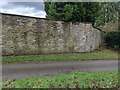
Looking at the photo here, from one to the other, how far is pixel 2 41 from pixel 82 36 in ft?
26.1

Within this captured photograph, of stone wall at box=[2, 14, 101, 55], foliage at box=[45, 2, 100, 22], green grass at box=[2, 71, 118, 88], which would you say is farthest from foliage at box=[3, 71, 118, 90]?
foliage at box=[45, 2, 100, 22]

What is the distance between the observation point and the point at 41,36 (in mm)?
19406

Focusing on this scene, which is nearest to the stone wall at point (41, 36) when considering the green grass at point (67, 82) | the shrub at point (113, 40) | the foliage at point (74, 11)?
the foliage at point (74, 11)

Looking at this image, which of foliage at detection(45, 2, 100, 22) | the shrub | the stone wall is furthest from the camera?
the shrub

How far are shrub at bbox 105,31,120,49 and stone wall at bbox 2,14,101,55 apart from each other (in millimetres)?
6035

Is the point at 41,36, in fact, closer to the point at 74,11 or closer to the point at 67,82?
the point at 74,11

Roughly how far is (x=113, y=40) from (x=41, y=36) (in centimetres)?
1210

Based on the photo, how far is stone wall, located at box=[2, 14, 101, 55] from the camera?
17516 mm

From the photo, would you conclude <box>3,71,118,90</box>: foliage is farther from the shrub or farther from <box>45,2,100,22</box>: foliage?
the shrub

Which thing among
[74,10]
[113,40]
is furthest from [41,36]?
[113,40]

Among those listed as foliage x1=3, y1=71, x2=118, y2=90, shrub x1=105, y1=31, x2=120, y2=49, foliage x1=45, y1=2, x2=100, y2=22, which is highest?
foliage x1=45, y1=2, x2=100, y2=22

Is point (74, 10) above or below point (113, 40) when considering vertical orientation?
above

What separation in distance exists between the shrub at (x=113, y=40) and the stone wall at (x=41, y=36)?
6035 mm

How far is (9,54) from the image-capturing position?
17500mm
